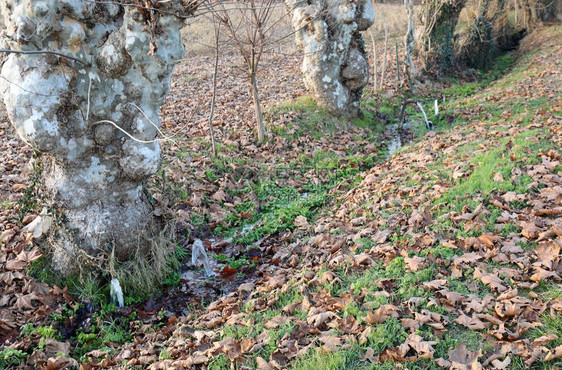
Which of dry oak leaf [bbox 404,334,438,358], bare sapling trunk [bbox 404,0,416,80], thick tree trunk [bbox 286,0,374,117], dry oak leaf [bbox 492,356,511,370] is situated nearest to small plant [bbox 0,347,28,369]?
dry oak leaf [bbox 404,334,438,358]

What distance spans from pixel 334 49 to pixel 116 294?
7.58 meters

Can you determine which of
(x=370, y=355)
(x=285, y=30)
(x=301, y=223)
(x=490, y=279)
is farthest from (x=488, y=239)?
(x=285, y=30)

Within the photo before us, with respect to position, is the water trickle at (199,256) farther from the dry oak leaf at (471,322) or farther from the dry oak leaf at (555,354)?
the dry oak leaf at (555,354)

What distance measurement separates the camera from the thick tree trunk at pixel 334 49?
9.74m

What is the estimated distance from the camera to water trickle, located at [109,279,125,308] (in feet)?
16.2

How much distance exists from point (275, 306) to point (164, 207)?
7.55ft

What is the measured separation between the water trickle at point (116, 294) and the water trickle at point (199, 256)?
3.37ft

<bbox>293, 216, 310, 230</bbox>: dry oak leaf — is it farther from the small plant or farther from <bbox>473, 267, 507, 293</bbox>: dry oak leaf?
the small plant

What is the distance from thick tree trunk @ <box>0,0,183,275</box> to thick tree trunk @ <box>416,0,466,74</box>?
12212mm

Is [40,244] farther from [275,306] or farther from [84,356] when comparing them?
[275,306]

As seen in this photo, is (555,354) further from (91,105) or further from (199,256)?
(91,105)

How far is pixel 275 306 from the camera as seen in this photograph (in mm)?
4199

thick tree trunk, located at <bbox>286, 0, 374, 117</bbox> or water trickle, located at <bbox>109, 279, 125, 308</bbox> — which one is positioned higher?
thick tree trunk, located at <bbox>286, 0, 374, 117</bbox>

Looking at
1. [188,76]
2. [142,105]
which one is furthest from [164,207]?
[188,76]
